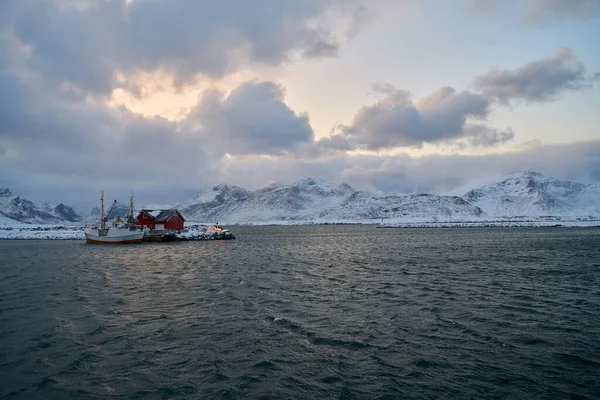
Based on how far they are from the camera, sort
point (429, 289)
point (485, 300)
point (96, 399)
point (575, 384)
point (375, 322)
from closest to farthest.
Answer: point (96, 399) < point (575, 384) < point (375, 322) < point (485, 300) < point (429, 289)

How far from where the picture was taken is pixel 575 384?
426 inches

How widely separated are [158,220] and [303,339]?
329 ft

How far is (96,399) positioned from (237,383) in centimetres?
370

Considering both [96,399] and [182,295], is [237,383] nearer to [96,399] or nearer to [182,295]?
Result: [96,399]

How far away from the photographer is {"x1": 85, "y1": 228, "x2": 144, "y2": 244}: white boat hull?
83.0m

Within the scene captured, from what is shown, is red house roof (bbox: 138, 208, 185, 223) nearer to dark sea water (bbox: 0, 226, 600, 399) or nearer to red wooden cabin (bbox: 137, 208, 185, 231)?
red wooden cabin (bbox: 137, 208, 185, 231)

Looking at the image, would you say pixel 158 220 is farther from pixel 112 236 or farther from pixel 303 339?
pixel 303 339

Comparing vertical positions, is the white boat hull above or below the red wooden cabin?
below

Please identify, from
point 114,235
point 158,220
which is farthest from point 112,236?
point 158,220

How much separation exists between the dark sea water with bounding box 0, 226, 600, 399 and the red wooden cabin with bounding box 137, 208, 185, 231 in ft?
259

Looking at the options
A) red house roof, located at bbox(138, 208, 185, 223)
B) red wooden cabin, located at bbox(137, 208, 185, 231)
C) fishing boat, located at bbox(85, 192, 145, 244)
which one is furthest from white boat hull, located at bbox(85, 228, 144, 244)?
red house roof, located at bbox(138, 208, 185, 223)

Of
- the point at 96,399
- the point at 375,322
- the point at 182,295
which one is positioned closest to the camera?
the point at 96,399

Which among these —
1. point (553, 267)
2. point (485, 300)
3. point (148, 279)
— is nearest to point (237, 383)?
point (485, 300)

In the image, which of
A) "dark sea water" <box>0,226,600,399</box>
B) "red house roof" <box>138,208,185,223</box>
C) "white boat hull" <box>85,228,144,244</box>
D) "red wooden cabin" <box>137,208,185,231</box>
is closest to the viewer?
"dark sea water" <box>0,226,600,399</box>
